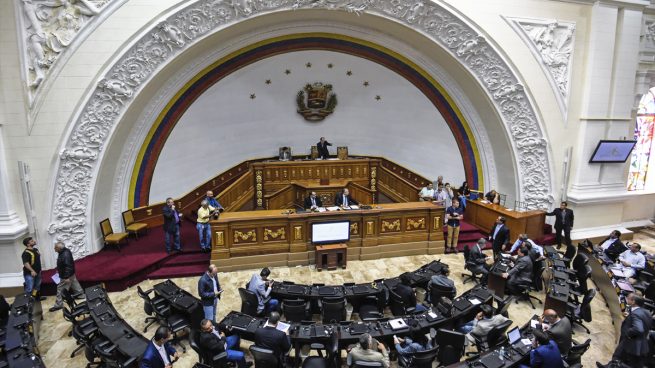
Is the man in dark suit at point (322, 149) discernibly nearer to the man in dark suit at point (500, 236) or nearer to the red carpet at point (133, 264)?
the red carpet at point (133, 264)

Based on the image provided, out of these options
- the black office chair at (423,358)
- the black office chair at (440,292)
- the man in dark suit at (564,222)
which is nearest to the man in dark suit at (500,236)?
the man in dark suit at (564,222)

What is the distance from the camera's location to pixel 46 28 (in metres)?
7.40

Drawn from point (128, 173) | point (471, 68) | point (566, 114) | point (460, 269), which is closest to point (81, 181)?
point (128, 173)

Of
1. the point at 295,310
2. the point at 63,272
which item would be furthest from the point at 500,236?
the point at 63,272

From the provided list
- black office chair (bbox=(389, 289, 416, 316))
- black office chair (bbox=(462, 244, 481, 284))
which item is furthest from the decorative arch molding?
black office chair (bbox=(389, 289, 416, 316))

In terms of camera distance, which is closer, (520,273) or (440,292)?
(440,292)

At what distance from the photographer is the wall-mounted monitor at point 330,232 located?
838cm

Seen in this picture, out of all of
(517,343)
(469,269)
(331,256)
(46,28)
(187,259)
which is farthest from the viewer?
(187,259)

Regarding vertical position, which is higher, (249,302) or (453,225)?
(453,225)

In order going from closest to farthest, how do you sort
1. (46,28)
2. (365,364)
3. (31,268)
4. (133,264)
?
(365,364), (31,268), (46,28), (133,264)

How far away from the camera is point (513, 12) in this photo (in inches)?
375

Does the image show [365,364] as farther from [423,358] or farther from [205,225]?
[205,225]

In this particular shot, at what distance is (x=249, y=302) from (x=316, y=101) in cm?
887

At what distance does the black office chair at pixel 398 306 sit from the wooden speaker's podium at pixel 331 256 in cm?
219
